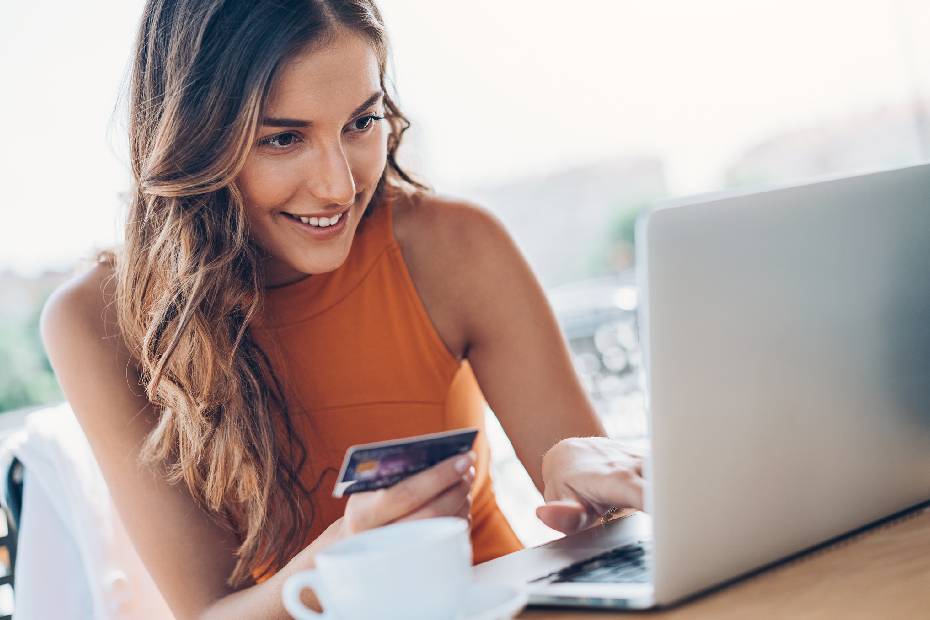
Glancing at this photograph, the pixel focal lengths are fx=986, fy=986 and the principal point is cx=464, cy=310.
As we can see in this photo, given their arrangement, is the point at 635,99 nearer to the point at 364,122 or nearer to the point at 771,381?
the point at 364,122

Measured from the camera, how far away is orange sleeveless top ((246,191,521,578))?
4.89 feet

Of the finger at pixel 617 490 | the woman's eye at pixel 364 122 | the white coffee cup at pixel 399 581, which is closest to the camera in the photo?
the white coffee cup at pixel 399 581

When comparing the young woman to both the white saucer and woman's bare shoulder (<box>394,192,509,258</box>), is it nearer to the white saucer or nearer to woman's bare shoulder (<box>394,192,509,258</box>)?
woman's bare shoulder (<box>394,192,509,258</box>)

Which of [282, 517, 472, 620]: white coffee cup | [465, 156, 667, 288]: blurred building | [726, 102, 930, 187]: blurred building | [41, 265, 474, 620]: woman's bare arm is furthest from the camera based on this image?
[726, 102, 930, 187]: blurred building

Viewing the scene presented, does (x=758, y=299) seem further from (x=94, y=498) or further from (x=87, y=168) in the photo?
(x=87, y=168)

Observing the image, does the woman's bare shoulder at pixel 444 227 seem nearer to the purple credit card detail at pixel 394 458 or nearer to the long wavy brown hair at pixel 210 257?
the long wavy brown hair at pixel 210 257

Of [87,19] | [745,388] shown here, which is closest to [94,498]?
[745,388]

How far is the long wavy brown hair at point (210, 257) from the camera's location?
1239mm

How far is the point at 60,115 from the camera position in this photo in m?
4.15

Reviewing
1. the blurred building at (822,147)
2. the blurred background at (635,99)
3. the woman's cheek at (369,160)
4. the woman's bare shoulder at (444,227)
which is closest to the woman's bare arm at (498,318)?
the woman's bare shoulder at (444,227)

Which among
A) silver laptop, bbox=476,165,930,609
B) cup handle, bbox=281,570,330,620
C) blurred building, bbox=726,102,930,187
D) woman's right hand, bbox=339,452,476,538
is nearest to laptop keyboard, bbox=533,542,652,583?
silver laptop, bbox=476,165,930,609

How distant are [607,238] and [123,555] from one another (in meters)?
4.98

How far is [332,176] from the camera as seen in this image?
1271mm

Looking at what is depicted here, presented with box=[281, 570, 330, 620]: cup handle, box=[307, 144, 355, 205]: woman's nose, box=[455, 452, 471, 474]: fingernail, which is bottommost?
box=[281, 570, 330, 620]: cup handle
